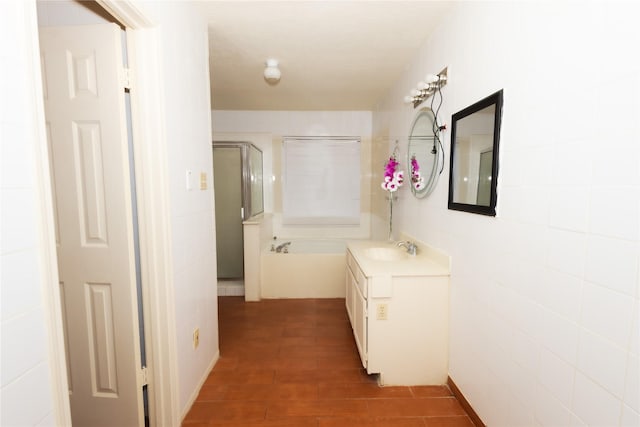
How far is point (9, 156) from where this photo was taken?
2.23ft

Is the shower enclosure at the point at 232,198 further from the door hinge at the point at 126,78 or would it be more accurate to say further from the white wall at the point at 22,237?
the white wall at the point at 22,237

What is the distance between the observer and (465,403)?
1683 millimetres

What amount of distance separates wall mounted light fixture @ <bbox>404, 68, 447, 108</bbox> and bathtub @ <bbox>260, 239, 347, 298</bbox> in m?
1.83

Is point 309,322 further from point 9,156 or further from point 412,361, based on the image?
point 9,156

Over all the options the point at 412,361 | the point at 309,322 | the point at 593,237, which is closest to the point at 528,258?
the point at 593,237

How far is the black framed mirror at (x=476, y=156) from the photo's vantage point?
1.39 meters

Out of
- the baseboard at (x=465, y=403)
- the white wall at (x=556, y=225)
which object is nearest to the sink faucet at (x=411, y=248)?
the white wall at (x=556, y=225)

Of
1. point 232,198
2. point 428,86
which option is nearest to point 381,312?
point 428,86

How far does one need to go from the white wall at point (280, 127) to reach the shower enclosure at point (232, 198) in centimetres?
50

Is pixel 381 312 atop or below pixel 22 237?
below

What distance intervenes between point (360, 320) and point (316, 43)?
201 cm

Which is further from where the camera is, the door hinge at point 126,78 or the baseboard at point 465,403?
the baseboard at point 465,403

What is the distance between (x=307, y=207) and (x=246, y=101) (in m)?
1.62

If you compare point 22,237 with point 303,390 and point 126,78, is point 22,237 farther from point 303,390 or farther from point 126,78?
point 303,390
